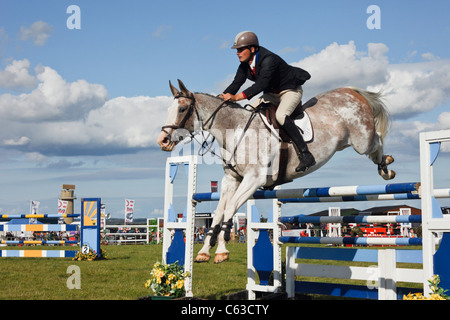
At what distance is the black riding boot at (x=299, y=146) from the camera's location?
166 inches

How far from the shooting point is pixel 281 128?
429 cm

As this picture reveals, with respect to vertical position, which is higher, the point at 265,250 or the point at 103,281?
the point at 265,250

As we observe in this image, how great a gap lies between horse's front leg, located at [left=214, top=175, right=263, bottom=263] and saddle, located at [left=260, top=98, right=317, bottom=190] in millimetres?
405

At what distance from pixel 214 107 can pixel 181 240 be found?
1.81 metres

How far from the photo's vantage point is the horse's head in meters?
3.94

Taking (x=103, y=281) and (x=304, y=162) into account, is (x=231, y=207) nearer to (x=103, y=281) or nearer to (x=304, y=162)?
(x=304, y=162)

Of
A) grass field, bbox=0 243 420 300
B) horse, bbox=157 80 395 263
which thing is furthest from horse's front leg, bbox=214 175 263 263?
grass field, bbox=0 243 420 300

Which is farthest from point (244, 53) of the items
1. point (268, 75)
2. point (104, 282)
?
point (104, 282)

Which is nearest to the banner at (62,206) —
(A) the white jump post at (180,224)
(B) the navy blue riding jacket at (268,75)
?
(A) the white jump post at (180,224)

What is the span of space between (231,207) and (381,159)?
2327mm

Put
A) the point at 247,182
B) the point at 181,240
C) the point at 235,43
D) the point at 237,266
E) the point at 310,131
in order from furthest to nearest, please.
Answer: the point at 237,266, the point at 181,240, the point at 310,131, the point at 235,43, the point at 247,182

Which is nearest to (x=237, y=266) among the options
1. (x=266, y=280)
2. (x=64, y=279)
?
(x=64, y=279)
